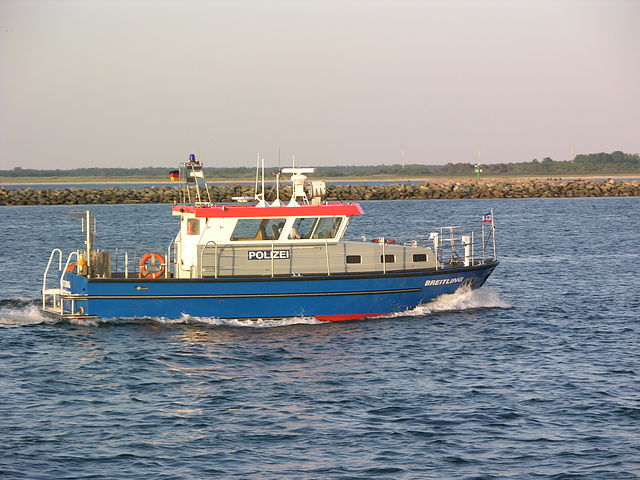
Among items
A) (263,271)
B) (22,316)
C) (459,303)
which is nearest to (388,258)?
(459,303)

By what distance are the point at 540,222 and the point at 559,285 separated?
29966 millimetres

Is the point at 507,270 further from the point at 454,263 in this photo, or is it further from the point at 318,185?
the point at 318,185

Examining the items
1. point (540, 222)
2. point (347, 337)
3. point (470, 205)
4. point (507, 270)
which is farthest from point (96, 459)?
point (470, 205)

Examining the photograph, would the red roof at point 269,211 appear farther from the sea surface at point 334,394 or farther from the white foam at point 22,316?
the white foam at point 22,316

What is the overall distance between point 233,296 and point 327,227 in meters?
3.07

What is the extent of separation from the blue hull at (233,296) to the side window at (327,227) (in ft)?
4.50

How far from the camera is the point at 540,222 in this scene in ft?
184

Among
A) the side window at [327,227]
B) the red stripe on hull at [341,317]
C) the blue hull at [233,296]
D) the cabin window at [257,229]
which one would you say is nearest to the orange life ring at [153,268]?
the blue hull at [233,296]

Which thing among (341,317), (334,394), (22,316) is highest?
(341,317)

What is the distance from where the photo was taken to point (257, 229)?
768 inches

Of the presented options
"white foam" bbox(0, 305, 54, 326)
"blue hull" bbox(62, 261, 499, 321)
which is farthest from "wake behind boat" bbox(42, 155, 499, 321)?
"white foam" bbox(0, 305, 54, 326)

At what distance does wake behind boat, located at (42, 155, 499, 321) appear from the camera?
1866 centimetres

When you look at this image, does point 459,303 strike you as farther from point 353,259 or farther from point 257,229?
point 257,229

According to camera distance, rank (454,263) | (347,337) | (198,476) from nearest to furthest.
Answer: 1. (198,476)
2. (347,337)
3. (454,263)
